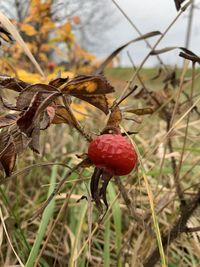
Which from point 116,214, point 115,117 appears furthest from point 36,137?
point 116,214

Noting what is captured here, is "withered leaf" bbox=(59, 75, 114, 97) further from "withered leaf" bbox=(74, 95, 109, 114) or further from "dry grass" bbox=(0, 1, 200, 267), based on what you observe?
"dry grass" bbox=(0, 1, 200, 267)

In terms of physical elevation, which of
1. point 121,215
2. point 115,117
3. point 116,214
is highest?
point 115,117

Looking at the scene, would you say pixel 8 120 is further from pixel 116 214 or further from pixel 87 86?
pixel 116 214

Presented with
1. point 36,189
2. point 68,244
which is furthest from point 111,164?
point 36,189

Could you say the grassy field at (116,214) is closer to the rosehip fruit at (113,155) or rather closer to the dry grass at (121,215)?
the dry grass at (121,215)

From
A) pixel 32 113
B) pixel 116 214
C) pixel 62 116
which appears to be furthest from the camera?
pixel 116 214

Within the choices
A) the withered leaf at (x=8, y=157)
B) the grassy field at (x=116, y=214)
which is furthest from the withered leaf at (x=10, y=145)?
the grassy field at (x=116, y=214)

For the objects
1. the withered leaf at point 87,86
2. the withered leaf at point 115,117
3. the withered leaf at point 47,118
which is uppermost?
the withered leaf at point 87,86

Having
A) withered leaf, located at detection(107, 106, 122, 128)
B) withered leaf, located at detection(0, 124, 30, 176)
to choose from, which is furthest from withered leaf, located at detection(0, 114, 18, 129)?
withered leaf, located at detection(107, 106, 122, 128)
